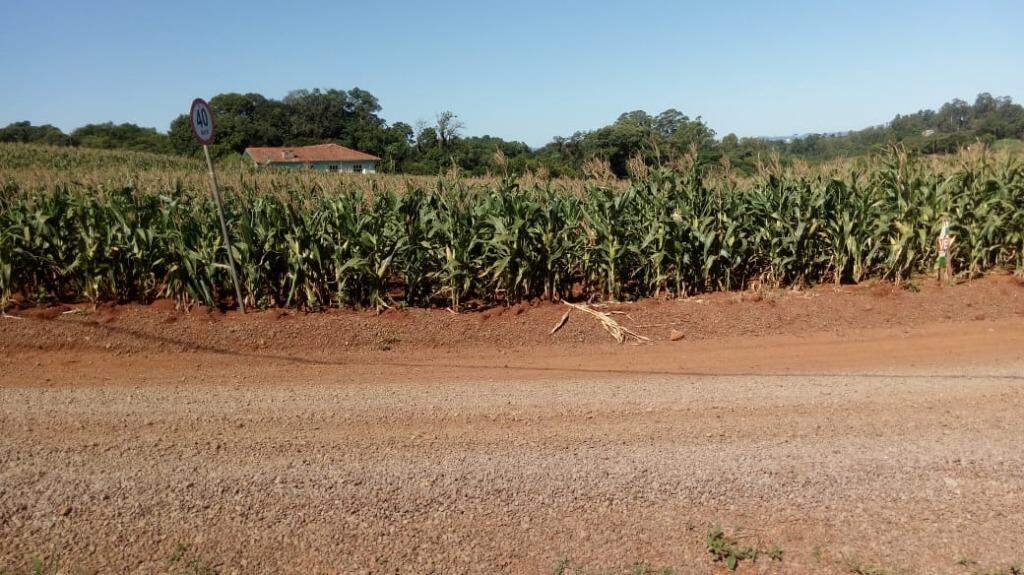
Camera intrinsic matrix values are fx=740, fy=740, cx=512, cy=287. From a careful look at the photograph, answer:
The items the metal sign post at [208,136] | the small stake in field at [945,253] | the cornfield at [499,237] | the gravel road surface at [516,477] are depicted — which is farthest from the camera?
the small stake in field at [945,253]

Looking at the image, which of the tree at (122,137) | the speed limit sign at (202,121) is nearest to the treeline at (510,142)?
the tree at (122,137)

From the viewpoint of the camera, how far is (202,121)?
962 centimetres

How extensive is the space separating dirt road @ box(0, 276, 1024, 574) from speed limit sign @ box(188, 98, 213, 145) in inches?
126

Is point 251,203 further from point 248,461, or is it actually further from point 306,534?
point 306,534

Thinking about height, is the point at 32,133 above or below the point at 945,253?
above

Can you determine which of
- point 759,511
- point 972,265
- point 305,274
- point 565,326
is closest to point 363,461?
point 759,511

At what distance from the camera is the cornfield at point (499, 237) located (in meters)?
10.3

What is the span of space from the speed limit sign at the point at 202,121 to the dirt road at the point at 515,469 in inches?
126

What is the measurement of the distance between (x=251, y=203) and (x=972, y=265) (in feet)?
36.6

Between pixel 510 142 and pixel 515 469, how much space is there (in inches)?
1074

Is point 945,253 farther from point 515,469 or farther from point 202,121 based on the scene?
point 202,121

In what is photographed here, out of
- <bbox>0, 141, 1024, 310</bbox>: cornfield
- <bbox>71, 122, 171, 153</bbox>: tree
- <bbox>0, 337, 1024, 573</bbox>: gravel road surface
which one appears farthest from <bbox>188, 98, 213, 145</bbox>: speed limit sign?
<bbox>71, 122, 171, 153</bbox>: tree

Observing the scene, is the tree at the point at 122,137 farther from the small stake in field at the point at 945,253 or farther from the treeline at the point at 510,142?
the small stake in field at the point at 945,253

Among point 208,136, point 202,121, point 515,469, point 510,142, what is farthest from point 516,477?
point 510,142
